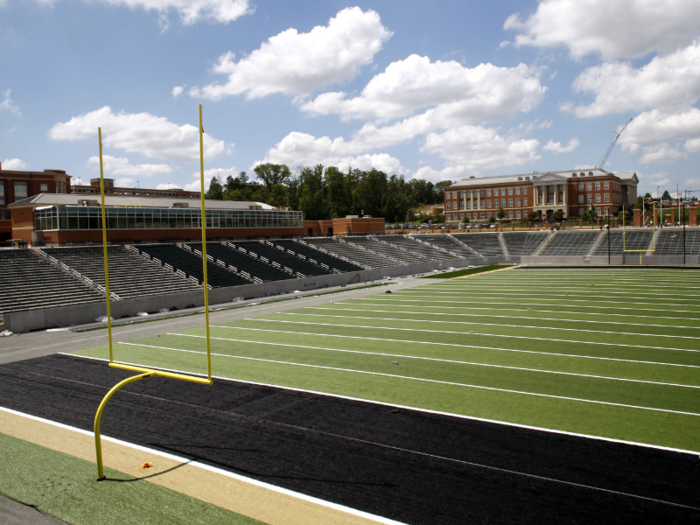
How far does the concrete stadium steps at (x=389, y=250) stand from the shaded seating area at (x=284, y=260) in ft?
35.1

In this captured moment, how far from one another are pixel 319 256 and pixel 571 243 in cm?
2776

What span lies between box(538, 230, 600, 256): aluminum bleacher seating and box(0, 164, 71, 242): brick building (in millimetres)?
59770

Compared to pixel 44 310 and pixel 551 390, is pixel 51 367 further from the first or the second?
pixel 551 390

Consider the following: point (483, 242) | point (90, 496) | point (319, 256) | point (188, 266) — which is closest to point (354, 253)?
point (319, 256)

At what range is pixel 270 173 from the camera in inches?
4122

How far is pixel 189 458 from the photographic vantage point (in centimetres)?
805

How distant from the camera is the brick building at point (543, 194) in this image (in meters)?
87.9

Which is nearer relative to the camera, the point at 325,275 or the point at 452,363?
the point at 452,363

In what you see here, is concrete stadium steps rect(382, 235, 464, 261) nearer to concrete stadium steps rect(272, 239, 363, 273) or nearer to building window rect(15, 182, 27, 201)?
concrete stadium steps rect(272, 239, 363, 273)

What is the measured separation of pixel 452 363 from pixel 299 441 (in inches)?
241

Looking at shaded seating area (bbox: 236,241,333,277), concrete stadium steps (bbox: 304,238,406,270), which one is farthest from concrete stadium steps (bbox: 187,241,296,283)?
concrete stadium steps (bbox: 304,238,406,270)

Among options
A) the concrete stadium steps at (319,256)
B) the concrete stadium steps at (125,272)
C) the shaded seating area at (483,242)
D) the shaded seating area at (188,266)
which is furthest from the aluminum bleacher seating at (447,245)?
the concrete stadium steps at (125,272)

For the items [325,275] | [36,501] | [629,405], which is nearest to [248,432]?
[36,501]

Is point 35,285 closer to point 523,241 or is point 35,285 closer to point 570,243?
point 570,243
